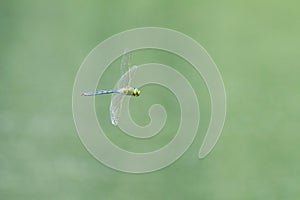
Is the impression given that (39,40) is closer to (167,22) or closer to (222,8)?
(167,22)

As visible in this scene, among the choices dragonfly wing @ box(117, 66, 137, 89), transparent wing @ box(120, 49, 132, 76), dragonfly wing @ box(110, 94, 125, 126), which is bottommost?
dragonfly wing @ box(110, 94, 125, 126)

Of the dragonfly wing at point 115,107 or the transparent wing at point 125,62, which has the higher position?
the transparent wing at point 125,62

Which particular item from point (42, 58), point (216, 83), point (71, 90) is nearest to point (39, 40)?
point (42, 58)

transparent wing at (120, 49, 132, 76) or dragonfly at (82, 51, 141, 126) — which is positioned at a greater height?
transparent wing at (120, 49, 132, 76)

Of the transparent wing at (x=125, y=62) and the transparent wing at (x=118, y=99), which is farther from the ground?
the transparent wing at (x=125, y=62)

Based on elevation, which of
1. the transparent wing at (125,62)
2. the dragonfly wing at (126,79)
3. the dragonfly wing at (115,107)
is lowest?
the dragonfly wing at (115,107)

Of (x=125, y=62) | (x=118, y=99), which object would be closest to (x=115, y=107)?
(x=118, y=99)
